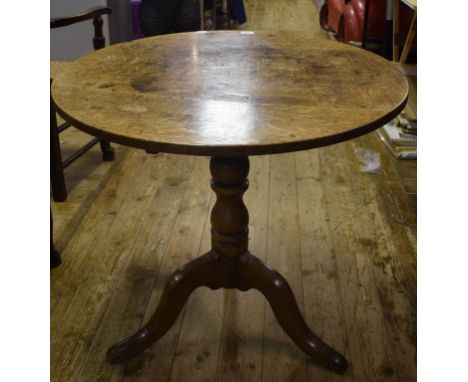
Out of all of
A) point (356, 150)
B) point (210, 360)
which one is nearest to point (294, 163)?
point (356, 150)

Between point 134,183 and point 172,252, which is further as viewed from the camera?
point 134,183

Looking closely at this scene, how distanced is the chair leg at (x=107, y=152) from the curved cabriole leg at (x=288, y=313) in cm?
134

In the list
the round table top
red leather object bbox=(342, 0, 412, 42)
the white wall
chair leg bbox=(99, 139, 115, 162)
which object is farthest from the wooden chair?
red leather object bbox=(342, 0, 412, 42)

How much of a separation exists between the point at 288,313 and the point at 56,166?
1.19m

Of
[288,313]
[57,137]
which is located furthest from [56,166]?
[288,313]

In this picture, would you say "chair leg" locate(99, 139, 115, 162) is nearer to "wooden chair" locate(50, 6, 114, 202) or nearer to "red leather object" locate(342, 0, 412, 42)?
"wooden chair" locate(50, 6, 114, 202)

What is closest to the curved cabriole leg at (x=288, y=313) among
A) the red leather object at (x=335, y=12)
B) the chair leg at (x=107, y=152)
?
the chair leg at (x=107, y=152)

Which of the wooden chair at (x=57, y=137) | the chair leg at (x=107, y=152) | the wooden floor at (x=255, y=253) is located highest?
the wooden chair at (x=57, y=137)

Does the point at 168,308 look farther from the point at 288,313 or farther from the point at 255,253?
the point at 255,253

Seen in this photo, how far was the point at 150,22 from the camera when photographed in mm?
2961

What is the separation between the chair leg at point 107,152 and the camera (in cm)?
256

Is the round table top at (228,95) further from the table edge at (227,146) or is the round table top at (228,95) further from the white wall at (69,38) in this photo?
the white wall at (69,38)

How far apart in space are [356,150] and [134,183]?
1148 millimetres

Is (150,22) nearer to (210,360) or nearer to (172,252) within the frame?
(172,252)
